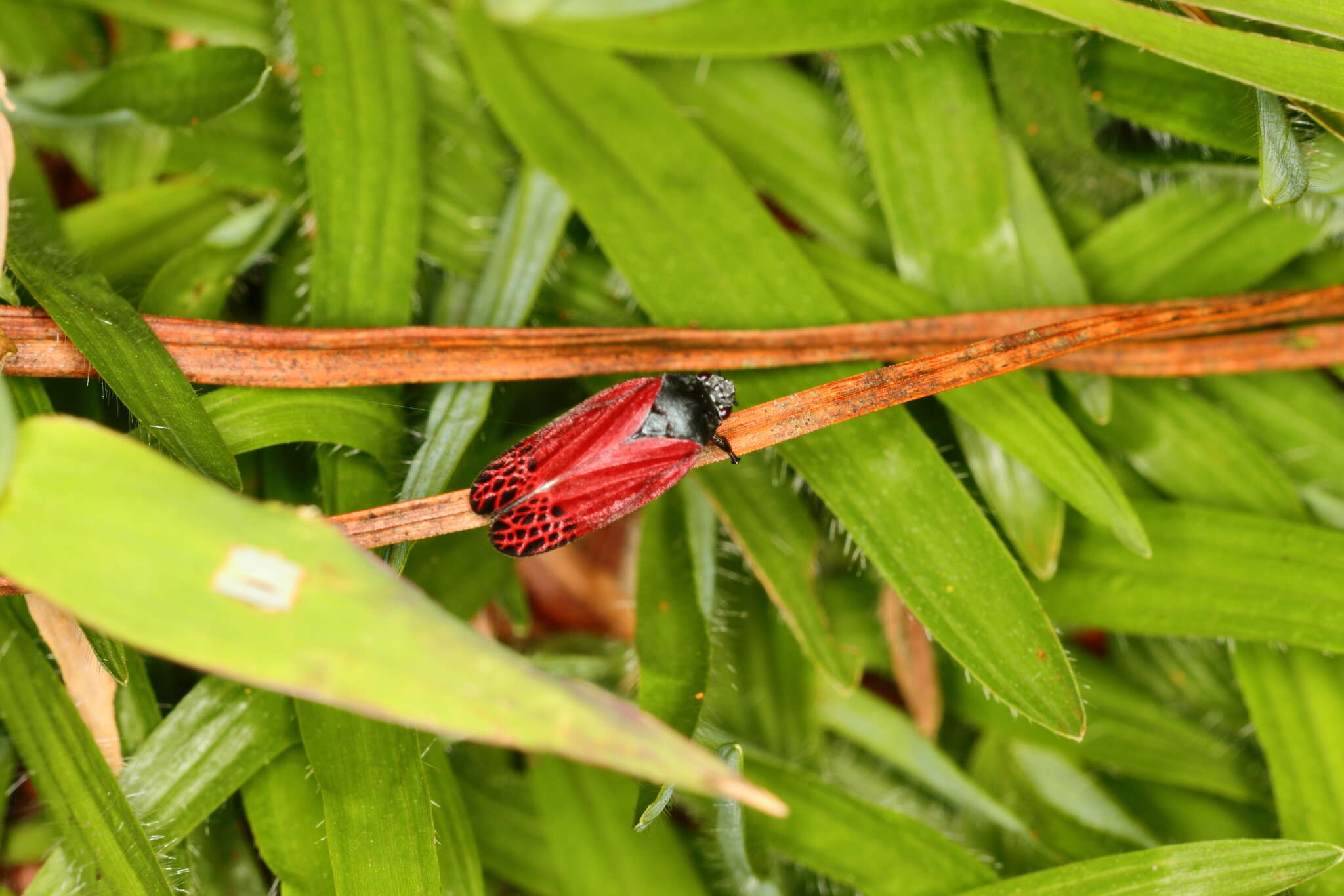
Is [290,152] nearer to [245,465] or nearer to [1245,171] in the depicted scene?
[245,465]

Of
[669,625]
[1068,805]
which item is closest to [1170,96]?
[669,625]

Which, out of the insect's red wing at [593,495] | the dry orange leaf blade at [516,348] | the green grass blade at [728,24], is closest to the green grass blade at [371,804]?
the insect's red wing at [593,495]

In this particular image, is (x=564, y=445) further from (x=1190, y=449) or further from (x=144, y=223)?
(x=1190, y=449)

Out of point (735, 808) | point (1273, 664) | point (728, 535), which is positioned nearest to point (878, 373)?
point (728, 535)

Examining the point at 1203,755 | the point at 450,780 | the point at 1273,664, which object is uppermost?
the point at 1273,664

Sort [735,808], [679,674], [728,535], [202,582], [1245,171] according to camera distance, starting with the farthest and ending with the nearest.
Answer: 1. [728,535]
2. [1245,171]
3. [679,674]
4. [735,808]
5. [202,582]

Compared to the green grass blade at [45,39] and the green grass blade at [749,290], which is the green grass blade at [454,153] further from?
the green grass blade at [45,39]

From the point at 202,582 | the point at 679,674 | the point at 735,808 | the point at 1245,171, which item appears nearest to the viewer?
the point at 202,582
